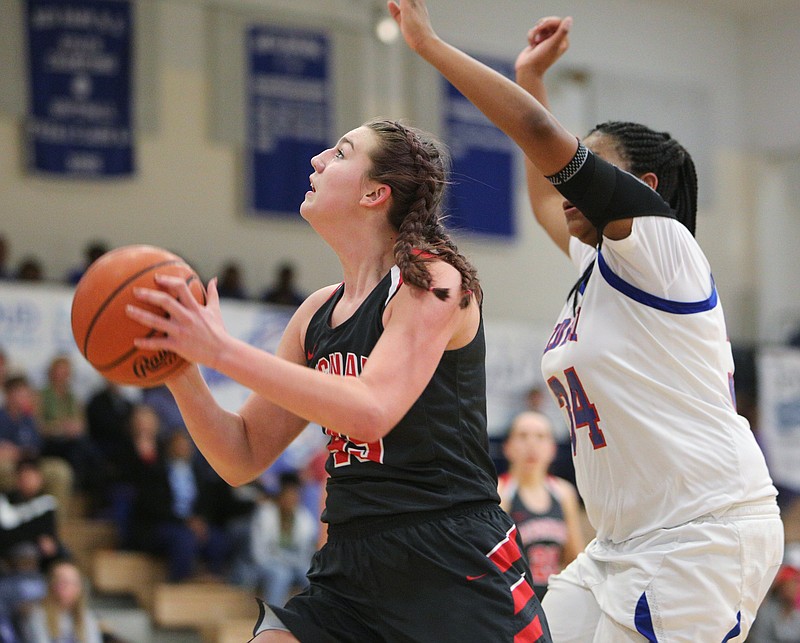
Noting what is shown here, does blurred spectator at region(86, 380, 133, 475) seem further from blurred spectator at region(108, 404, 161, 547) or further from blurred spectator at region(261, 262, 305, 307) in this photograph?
blurred spectator at region(261, 262, 305, 307)

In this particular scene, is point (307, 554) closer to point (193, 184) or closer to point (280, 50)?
point (193, 184)

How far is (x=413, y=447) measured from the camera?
8.78 ft

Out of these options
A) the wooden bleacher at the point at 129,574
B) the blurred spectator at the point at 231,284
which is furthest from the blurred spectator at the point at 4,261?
the wooden bleacher at the point at 129,574

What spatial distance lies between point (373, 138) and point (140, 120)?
10.9 metres

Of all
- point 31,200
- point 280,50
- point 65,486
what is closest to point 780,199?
point 280,50

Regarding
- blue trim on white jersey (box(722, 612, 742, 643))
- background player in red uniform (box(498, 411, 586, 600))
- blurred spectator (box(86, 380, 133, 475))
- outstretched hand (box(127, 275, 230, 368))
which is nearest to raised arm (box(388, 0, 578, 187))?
outstretched hand (box(127, 275, 230, 368))

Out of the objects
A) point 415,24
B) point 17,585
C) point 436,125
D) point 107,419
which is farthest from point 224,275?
point 415,24

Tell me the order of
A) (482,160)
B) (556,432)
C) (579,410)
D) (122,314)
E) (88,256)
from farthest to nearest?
(482,160) < (556,432) < (88,256) < (579,410) < (122,314)

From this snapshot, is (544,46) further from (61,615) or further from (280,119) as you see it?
(280,119)

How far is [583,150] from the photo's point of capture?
2.91 m

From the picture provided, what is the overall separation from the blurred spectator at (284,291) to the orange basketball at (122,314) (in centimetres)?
1038

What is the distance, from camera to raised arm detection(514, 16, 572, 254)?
150 inches

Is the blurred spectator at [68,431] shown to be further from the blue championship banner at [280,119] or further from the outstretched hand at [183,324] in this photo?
the outstretched hand at [183,324]

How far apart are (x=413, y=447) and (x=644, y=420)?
72 centimetres
